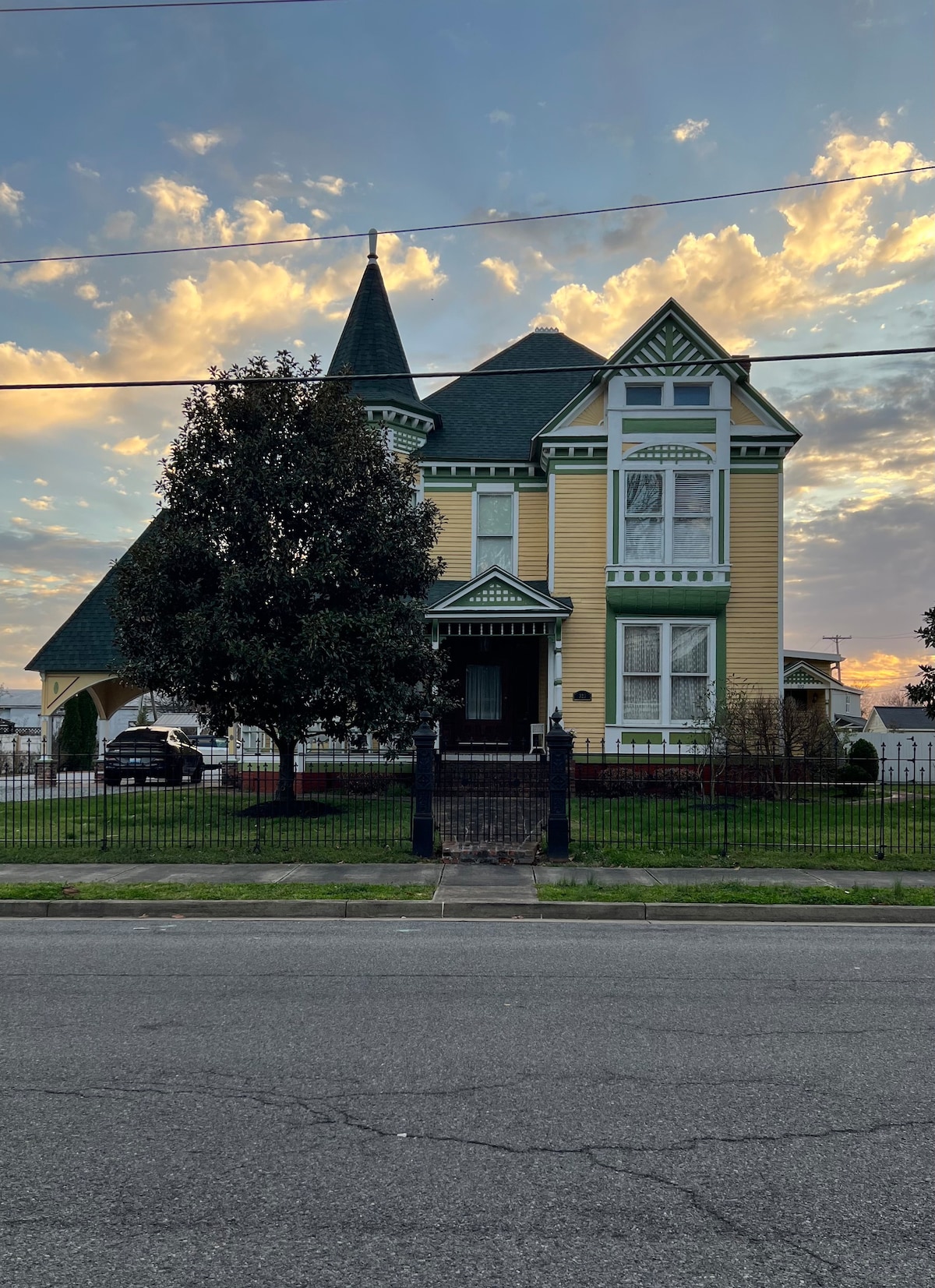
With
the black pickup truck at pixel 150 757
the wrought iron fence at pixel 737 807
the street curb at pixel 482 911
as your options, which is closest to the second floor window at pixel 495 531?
the wrought iron fence at pixel 737 807

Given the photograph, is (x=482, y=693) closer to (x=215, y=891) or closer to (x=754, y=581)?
(x=754, y=581)

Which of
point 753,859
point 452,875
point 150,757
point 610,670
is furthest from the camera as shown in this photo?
point 150,757

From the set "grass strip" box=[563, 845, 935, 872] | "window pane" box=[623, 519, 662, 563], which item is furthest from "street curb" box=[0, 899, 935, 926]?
"window pane" box=[623, 519, 662, 563]

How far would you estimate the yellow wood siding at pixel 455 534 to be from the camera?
2472 cm

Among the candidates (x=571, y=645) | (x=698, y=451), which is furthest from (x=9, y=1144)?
(x=698, y=451)

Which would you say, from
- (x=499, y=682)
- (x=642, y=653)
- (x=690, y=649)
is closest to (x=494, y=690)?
(x=499, y=682)

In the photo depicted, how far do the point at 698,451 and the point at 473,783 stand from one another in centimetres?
938

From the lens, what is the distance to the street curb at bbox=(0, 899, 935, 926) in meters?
10.5

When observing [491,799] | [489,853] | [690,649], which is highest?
[690,649]

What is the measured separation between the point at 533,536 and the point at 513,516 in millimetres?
716

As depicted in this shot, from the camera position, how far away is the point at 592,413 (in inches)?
922

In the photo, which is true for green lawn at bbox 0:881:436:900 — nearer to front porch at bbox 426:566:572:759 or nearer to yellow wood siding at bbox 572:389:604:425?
front porch at bbox 426:566:572:759

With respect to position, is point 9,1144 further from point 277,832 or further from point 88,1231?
point 277,832

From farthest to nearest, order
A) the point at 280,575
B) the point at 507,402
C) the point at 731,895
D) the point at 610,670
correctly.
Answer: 1. the point at 507,402
2. the point at 610,670
3. the point at 280,575
4. the point at 731,895
